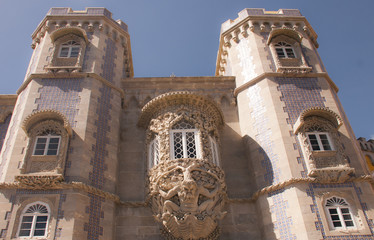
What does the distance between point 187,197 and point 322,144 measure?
601cm

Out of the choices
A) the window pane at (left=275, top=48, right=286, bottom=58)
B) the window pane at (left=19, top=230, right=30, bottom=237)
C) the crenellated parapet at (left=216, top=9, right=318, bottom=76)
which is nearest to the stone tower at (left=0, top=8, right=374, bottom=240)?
the window pane at (left=19, top=230, right=30, bottom=237)

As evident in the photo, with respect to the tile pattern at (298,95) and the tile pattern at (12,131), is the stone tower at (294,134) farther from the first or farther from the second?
the tile pattern at (12,131)

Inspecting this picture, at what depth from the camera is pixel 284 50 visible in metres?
17.7

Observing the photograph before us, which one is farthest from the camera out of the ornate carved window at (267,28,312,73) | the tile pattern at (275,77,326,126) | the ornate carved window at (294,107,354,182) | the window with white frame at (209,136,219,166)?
the ornate carved window at (267,28,312,73)

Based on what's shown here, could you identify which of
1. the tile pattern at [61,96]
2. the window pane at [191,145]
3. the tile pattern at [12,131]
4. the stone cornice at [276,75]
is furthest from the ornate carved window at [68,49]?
the stone cornice at [276,75]

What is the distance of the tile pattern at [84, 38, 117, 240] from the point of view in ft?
39.0

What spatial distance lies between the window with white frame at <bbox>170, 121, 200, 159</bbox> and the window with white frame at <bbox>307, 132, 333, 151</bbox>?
4.63 meters

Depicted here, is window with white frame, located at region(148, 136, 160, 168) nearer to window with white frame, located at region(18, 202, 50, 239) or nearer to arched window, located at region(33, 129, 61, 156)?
arched window, located at region(33, 129, 61, 156)

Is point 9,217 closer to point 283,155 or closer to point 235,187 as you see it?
point 235,187

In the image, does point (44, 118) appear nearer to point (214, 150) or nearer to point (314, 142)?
point (214, 150)

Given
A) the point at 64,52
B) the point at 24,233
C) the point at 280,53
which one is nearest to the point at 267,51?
the point at 280,53

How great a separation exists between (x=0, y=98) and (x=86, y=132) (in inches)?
258

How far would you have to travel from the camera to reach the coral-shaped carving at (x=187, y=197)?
11.9 metres

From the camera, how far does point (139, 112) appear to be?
54.9 feet
